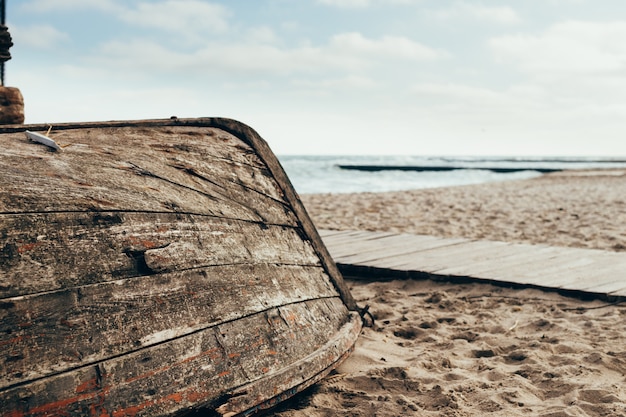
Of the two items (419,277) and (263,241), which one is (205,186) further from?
(419,277)

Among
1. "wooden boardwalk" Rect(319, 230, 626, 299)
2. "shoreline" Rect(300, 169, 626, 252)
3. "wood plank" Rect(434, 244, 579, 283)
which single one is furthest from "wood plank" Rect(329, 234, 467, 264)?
"shoreline" Rect(300, 169, 626, 252)

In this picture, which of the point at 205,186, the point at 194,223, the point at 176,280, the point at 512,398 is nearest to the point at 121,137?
the point at 205,186

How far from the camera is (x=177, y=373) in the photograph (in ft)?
5.89

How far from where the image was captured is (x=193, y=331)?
1906 millimetres

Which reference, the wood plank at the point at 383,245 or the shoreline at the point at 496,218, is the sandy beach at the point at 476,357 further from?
the shoreline at the point at 496,218

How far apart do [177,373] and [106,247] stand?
456mm

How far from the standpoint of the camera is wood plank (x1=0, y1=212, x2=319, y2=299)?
66.7 inches

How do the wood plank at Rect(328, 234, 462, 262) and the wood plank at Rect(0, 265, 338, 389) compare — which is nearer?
the wood plank at Rect(0, 265, 338, 389)

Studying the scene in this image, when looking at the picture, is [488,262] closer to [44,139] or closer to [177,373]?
[177,373]

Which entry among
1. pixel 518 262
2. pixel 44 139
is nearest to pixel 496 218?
pixel 518 262

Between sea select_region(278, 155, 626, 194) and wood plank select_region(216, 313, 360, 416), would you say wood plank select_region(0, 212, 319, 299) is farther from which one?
sea select_region(278, 155, 626, 194)

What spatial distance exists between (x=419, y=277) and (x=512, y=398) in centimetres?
204

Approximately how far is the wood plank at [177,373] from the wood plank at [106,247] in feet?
0.84

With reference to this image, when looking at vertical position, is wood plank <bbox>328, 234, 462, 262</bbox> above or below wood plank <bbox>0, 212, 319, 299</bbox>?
below
